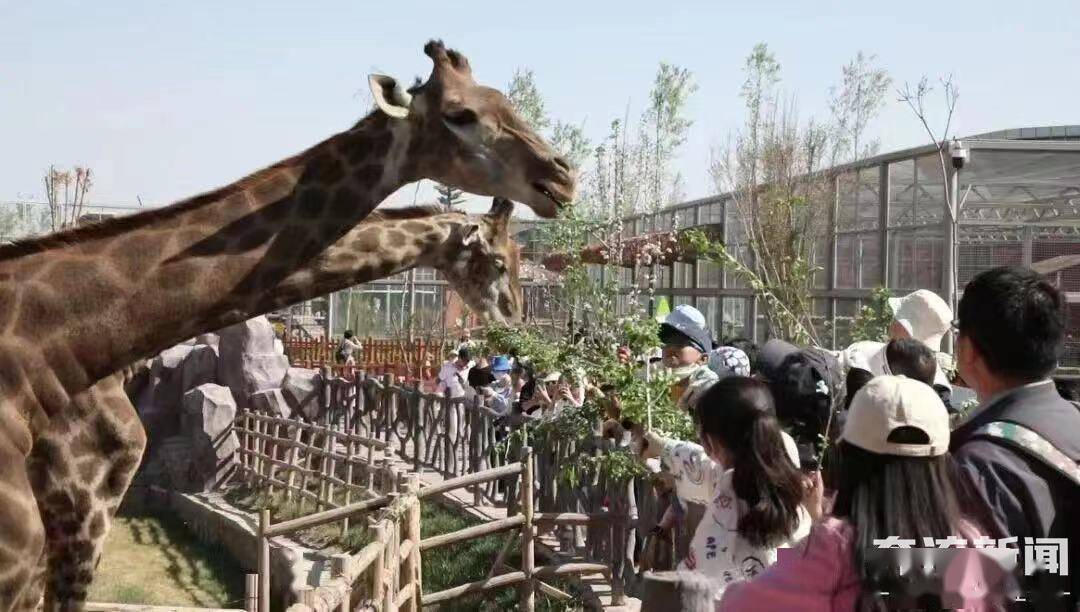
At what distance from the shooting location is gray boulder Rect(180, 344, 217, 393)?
1800 cm

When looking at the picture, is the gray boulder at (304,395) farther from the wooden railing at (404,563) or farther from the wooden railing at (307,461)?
the wooden railing at (404,563)

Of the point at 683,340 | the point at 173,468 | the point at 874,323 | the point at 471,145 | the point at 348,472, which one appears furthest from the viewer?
the point at 173,468

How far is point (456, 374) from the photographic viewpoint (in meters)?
17.4

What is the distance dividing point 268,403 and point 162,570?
15.7 ft

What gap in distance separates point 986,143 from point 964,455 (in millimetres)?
10269

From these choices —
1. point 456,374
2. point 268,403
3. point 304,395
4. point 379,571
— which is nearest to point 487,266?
point 379,571

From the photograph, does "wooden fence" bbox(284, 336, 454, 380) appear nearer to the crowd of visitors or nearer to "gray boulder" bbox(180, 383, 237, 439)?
"gray boulder" bbox(180, 383, 237, 439)

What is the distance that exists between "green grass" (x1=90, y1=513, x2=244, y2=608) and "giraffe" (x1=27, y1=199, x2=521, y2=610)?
243 inches

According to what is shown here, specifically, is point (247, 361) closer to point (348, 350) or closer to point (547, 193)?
point (348, 350)

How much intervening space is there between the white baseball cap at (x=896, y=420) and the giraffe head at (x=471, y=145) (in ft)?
7.53

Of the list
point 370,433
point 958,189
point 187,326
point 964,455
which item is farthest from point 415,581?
point 370,433

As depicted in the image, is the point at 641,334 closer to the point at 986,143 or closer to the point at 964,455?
the point at 964,455

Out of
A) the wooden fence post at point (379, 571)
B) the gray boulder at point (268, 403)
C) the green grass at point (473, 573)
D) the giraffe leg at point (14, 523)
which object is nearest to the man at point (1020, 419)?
the giraffe leg at point (14, 523)

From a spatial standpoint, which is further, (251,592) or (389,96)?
(251,592)
